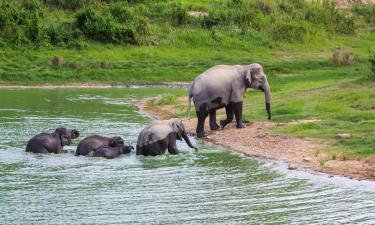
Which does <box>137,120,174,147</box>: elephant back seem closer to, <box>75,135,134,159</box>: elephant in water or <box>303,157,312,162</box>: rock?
<box>75,135,134,159</box>: elephant in water

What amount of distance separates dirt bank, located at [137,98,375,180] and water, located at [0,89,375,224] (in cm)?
49

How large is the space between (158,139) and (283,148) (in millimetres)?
2849

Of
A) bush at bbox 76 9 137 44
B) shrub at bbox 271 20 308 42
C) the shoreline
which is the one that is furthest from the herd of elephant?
shrub at bbox 271 20 308 42

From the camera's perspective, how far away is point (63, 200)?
47.1 ft

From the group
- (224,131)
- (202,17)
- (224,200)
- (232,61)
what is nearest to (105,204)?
(224,200)

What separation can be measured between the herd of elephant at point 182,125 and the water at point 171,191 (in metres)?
0.28

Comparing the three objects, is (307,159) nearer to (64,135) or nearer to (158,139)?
(158,139)

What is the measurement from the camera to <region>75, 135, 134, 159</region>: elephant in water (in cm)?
1858

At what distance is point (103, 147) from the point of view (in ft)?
61.4

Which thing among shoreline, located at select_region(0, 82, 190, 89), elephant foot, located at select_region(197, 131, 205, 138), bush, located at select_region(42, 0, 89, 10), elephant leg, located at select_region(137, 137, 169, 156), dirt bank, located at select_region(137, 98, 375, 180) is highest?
bush, located at select_region(42, 0, 89, 10)

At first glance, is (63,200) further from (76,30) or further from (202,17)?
(202,17)

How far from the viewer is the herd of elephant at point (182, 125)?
1886cm

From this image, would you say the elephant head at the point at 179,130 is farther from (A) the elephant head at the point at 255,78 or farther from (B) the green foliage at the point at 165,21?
(B) the green foliage at the point at 165,21

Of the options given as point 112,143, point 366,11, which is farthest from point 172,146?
point 366,11
